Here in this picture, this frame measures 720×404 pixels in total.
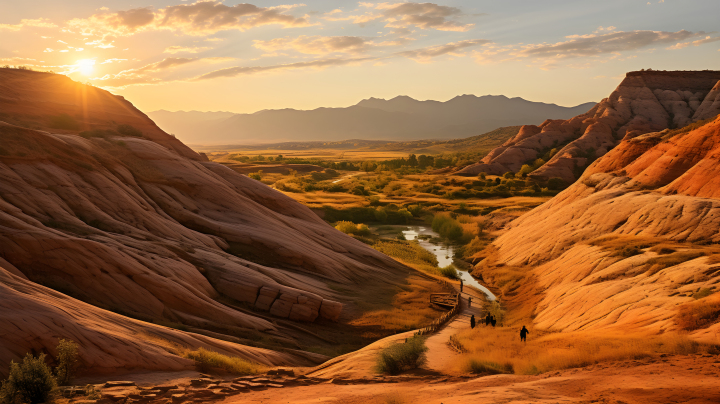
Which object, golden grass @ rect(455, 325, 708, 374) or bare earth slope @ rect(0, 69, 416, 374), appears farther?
bare earth slope @ rect(0, 69, 416, 374)

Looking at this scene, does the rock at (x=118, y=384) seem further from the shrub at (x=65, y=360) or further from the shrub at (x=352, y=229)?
the shrub at (x=352, y=229)

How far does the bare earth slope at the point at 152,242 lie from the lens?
1561 cm

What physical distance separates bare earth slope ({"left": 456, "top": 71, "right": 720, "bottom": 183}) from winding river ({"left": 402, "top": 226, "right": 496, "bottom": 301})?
3635 centimetres

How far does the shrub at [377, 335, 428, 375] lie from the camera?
45.2 ft

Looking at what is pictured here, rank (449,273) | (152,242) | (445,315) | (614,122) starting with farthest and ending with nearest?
(614,122), (449,273), (445,315), (152,242)

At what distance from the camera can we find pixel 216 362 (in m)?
13.1

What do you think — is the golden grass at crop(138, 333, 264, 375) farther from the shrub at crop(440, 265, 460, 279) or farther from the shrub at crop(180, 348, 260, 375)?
the shrub at crop(440, 265, 460, 279)

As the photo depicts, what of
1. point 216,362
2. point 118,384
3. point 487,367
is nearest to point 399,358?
point 487,367

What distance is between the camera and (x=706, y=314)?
1325 cm

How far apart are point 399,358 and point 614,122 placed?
97.6 metres

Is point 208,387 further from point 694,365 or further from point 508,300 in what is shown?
point 508,300

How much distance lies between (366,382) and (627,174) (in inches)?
1315

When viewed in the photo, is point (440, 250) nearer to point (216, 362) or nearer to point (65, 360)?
point (216, 362)

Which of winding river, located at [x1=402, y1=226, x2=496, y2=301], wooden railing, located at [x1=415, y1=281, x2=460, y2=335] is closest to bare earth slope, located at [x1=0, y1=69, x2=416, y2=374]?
wooden railing, located at [x1=415, y1=281, x2=460, y2=335]
